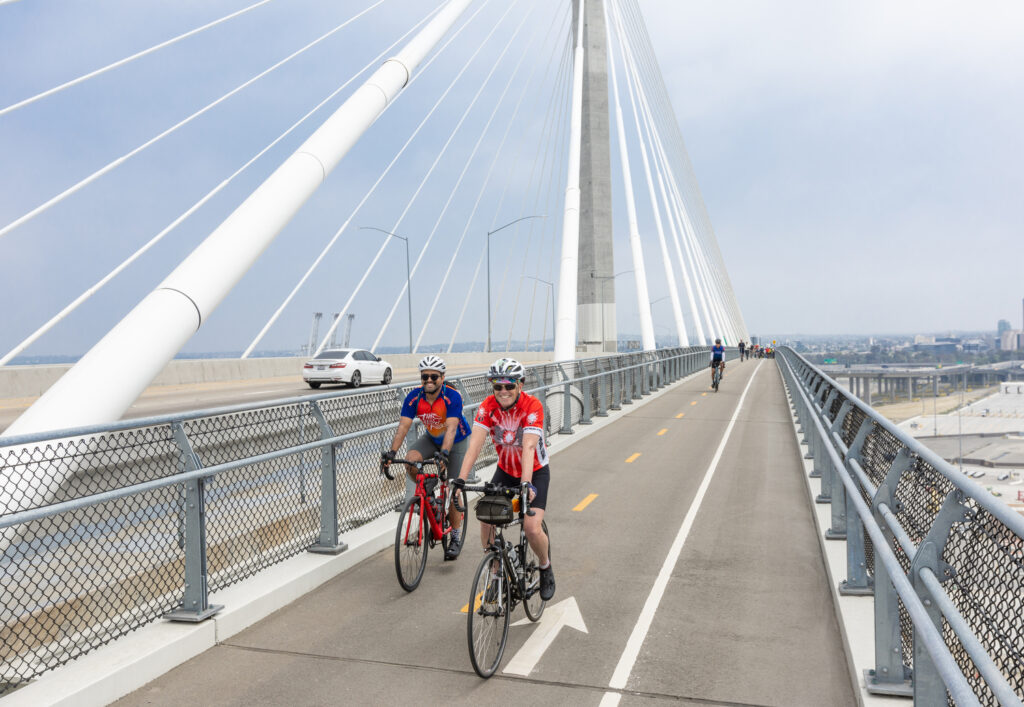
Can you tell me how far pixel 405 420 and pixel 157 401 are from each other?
18.4 meters

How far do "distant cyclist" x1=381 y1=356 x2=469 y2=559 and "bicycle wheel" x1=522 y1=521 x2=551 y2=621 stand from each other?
129 centimetres

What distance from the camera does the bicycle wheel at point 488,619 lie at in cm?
509

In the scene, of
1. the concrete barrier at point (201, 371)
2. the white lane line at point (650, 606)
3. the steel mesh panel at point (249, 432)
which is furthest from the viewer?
the concrete barrier at point (201, 371)

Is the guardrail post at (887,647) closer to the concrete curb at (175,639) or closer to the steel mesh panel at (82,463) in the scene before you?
the concrete curb at (175,639)

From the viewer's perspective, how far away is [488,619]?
5.30 m

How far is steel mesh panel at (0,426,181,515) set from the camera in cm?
496

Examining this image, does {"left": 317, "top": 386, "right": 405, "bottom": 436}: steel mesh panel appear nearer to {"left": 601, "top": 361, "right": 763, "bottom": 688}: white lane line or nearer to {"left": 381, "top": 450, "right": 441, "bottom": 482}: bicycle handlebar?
{"left": 381, "top": 450, "right": 441, "bottom": 482}: bicycle handlebar

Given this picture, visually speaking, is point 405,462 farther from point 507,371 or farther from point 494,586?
point 494,586

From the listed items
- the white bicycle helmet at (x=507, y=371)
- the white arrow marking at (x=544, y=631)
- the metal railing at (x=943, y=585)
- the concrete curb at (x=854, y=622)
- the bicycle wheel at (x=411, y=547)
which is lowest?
the white arrow marking at (x=544, y=631)

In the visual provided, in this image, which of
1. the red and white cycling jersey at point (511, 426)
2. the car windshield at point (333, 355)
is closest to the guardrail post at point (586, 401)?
Result: the red and white cycling jersey at point (511, 426)

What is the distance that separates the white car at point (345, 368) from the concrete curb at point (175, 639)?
22.7 m

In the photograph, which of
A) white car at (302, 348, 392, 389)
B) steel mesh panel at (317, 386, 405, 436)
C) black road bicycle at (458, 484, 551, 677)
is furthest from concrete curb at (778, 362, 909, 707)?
white car at (302, 348, 392, 389)

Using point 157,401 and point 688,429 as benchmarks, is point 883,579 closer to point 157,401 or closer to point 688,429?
point 688,429

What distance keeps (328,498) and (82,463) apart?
8.62ft
